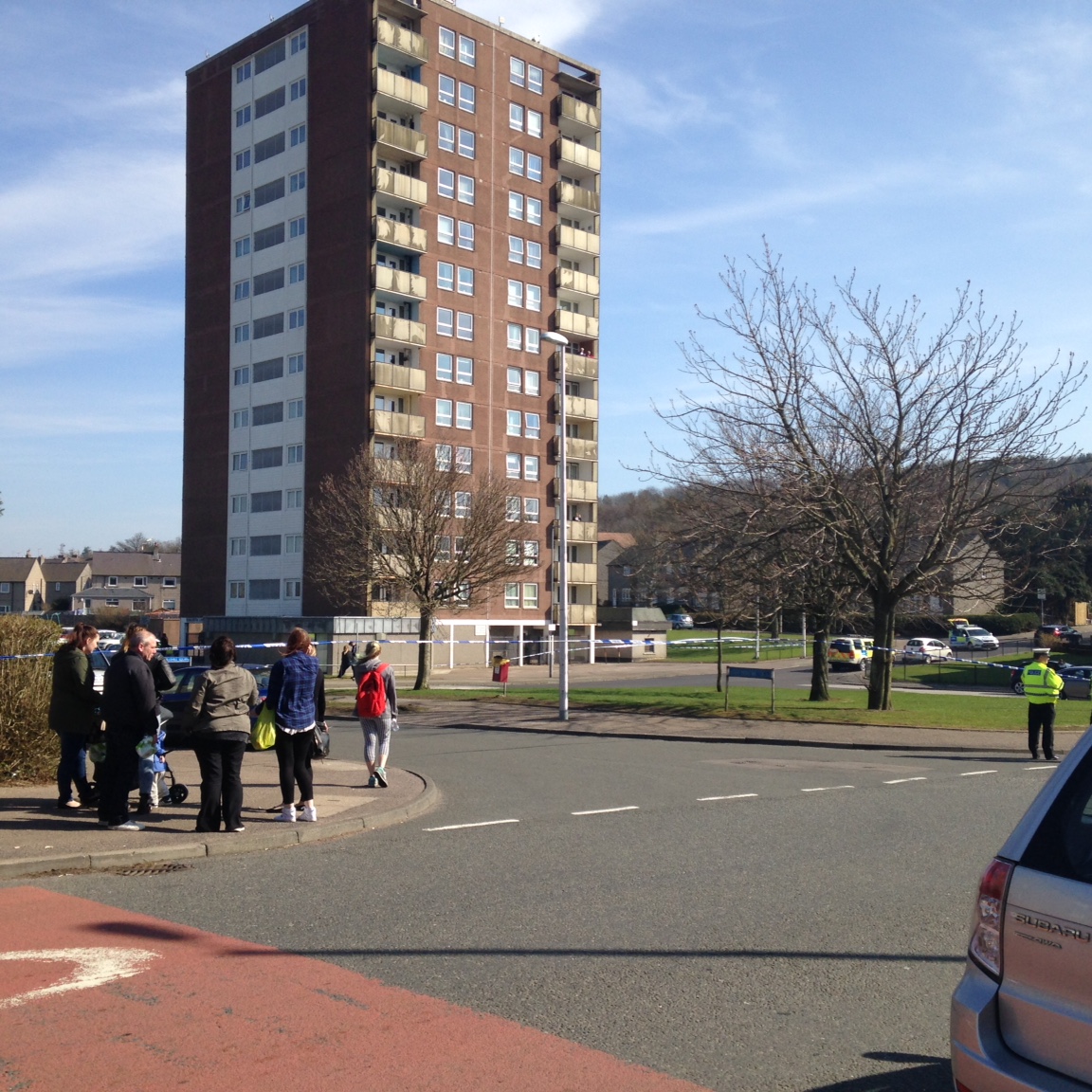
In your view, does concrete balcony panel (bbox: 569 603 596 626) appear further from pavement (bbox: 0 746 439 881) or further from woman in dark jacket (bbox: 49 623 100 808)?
woman in dark jacket (bbox: 49 623 100 808)

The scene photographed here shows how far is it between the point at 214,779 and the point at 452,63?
5986 cm

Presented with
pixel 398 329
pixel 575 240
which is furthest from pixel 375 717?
pixel 575 240

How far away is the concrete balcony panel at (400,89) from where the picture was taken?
59.1m

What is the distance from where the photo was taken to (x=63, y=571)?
132625 millimetres

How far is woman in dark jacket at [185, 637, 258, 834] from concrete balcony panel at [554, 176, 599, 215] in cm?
6118

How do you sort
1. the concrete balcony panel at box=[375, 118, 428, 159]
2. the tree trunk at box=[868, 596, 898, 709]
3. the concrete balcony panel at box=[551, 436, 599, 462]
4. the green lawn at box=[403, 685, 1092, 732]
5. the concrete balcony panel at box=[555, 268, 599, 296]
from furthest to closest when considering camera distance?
1. the concrete balcony panel at box=[551, 436, 599, 462]
2. the concrete balcony panel at box=[555, 268, 599, 296]
3. the concrete balcony panel at box=[375, 118, 428, 159]
4. the tree trunk at box=[868, 596, 898, 709]
5. the green lawn at box=[403, 685, 1092, 732]

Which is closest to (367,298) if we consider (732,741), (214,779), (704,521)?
(704,521)

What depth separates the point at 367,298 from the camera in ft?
193

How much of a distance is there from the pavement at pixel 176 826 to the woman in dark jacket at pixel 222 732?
0.84 ft

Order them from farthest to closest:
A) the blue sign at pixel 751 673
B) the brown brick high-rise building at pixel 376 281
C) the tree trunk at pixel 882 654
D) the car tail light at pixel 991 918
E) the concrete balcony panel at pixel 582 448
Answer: the concrete balcony panel at pixel 582 448 < the brown brick high-rise building at pixel 376 281 < the tree trunk at pixel 882 654 < the blue sign at pixel 751 673 < the car tail light at pixel 991 918

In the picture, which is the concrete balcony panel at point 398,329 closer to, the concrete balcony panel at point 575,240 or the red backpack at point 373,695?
the concrete balcony panel at point 575,240

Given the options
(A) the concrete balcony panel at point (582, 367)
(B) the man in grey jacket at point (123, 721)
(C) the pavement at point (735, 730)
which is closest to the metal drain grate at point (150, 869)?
(B) the man in grey jacket at point (123, 721)

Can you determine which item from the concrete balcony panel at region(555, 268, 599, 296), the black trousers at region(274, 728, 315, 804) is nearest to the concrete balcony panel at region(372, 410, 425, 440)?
the concrete balcony panel at region(555, 268, 599, 296)

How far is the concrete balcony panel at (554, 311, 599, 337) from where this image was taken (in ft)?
220
